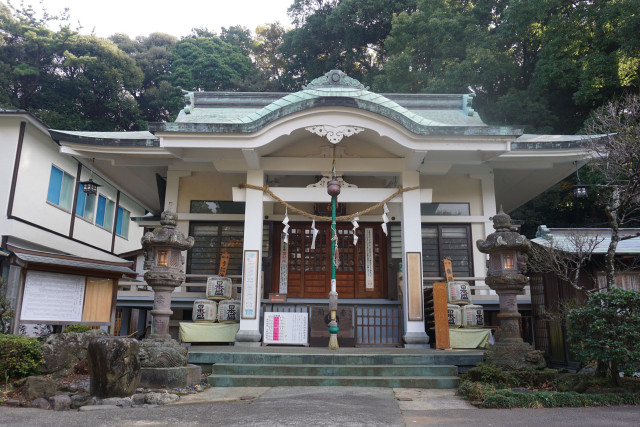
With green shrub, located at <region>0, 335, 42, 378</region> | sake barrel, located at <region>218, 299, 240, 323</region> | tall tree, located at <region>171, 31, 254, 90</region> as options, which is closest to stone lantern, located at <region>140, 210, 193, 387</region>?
green shrub, located at <region>0, 335, 42, 378</region>

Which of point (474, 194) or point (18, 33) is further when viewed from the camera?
point (18, 33)

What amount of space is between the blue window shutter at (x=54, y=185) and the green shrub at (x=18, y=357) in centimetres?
906

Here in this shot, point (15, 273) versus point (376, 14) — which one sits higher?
point (376, 14)

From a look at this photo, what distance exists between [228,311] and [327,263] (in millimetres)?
3183

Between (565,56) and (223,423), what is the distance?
18.7 m

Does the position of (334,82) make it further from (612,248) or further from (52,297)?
(52,297)

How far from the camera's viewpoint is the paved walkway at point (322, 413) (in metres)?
5.15

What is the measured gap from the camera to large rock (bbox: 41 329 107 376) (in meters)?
7.61

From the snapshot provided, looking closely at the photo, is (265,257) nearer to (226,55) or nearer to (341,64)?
(341,64)

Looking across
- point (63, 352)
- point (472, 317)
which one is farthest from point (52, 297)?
point (472, 317)

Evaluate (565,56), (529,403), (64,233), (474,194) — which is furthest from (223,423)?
(565,56)

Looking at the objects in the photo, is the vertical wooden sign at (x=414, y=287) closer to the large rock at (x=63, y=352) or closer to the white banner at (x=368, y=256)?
the white banner at (x=368, y=256)

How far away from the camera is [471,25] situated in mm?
21516

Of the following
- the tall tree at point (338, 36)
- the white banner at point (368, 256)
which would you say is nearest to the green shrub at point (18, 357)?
the white banner at point (368, 256)
